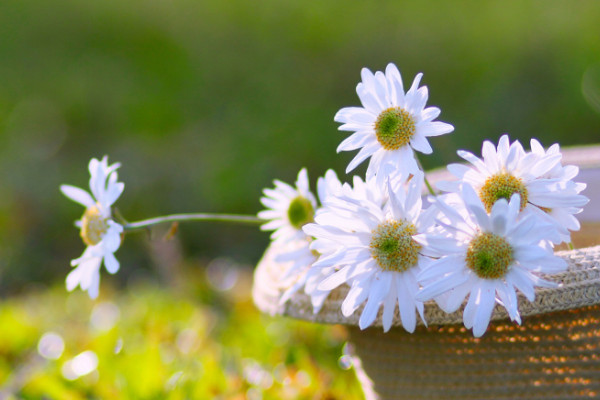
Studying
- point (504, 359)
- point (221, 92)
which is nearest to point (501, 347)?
point (504, 359)

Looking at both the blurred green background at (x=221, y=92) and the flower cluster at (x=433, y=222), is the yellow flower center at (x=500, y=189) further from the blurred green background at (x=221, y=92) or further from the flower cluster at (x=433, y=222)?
the blurred green background at (x=221, y=92)

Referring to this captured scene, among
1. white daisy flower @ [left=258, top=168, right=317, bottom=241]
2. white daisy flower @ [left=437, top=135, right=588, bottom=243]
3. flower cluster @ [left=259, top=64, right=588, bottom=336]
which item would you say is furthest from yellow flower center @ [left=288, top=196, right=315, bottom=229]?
white daisy flower @ [left=437, top=135, right=588, bottom=243]

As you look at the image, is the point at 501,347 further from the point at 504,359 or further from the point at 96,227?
the point at 96,227

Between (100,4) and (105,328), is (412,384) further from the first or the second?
(100,4)

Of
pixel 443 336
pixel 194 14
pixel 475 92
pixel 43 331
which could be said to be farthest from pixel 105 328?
pixel 194 14

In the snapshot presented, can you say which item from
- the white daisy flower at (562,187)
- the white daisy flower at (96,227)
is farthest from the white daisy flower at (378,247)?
the white daisy flower at (96,227)
